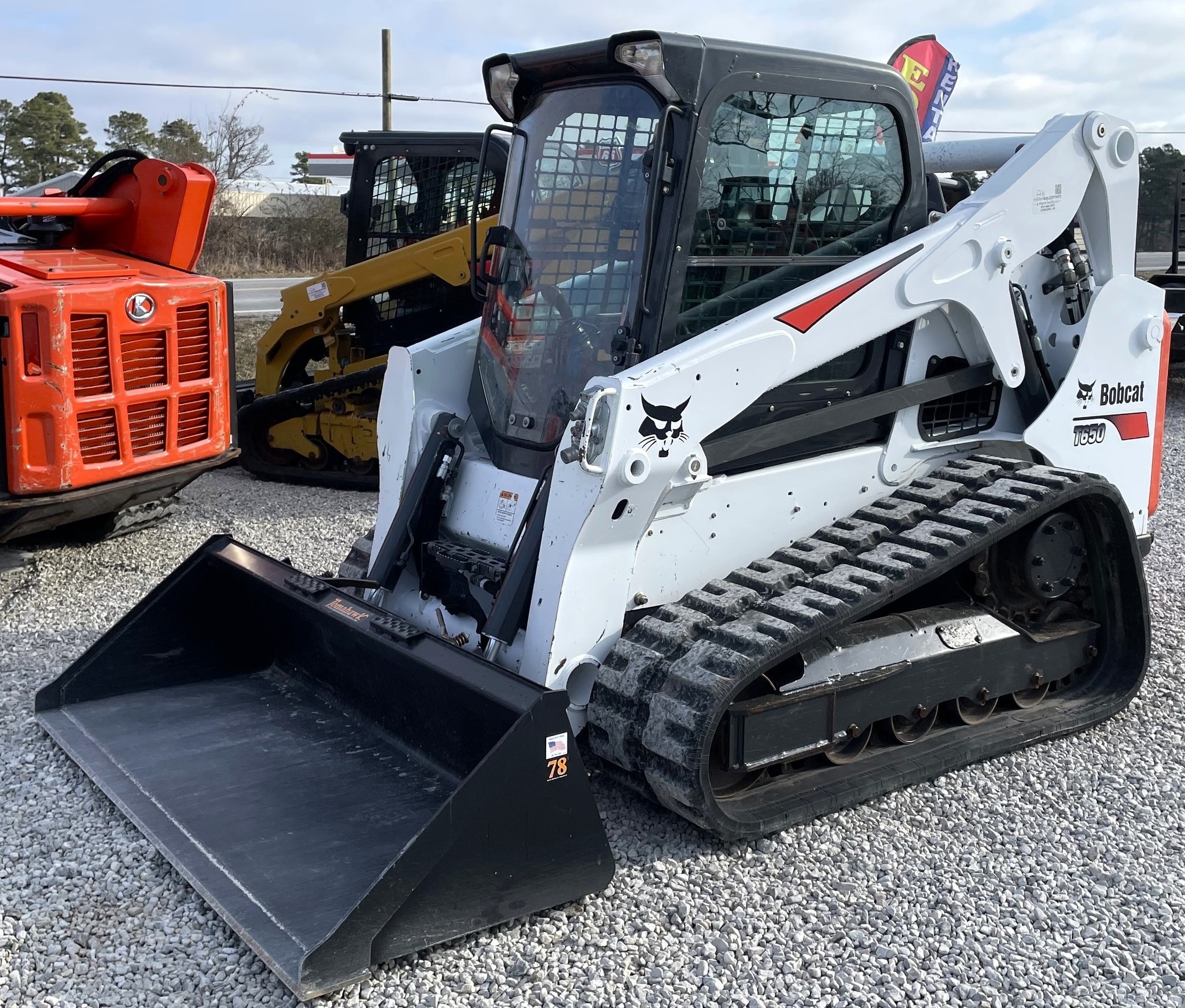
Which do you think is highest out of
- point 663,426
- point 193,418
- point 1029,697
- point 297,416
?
point 663,426

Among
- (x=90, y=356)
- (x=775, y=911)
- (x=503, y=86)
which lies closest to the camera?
(x=775, y=911)

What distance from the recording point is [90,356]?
542cm

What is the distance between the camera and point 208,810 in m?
3.39

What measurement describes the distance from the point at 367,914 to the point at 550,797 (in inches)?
21.0

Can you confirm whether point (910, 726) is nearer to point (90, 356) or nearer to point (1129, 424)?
point (1129, 424)

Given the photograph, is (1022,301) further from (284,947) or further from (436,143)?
(436,143)

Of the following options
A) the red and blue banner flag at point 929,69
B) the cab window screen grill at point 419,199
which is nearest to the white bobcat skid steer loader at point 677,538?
the cab window screen grill at point 419,199

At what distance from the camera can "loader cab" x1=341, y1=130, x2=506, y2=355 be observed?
806cm

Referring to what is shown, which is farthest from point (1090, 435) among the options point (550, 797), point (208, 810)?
point (208, 810)

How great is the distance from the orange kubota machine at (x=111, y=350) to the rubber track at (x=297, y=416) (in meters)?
1.58

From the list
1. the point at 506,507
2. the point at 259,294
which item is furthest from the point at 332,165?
the point at 259,294

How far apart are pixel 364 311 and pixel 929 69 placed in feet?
14.3

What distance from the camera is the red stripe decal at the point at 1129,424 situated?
472 centimetres

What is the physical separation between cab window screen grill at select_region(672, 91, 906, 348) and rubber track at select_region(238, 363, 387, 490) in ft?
14.6
